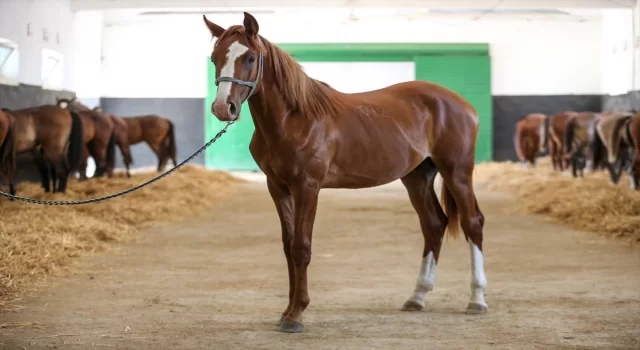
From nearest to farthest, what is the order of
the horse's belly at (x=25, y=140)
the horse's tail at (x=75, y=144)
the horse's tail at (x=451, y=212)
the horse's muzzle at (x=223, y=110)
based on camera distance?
the horse's muzzle at (x=223, y=110)
the horse's tail at (x=451, y=212)
the horse's belly at (x=25, y=140)
the horse's tail at (x=75, y=144)

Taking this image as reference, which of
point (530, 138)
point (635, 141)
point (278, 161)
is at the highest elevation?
point (278, 161)

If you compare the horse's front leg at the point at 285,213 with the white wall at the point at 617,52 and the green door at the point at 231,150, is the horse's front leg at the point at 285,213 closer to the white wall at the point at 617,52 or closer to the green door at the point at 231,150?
the white wall at the point at 617,52

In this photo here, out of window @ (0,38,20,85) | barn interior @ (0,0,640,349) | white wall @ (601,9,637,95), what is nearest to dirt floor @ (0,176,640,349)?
barn interior @ (0,0,640,349)

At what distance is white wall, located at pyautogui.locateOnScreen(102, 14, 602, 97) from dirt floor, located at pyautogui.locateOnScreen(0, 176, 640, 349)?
10.9 m

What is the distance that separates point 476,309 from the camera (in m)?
3.65

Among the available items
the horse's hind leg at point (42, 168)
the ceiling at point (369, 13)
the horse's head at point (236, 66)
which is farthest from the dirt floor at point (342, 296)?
the ceiling at point (369, 13)

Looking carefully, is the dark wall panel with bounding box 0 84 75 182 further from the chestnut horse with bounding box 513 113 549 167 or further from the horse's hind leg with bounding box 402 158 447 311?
the chestnut horse with bounding box 513 113 549 167

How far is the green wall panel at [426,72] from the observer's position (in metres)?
16.9

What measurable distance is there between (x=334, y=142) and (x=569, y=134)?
30.8 feet

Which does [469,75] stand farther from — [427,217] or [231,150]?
[427,217]

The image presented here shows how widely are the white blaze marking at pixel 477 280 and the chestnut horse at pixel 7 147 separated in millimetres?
5453

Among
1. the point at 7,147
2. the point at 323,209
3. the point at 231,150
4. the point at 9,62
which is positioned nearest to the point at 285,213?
the point at 323,209

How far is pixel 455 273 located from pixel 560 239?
1.79 metres

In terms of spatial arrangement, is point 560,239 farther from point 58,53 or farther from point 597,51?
point 597,51
